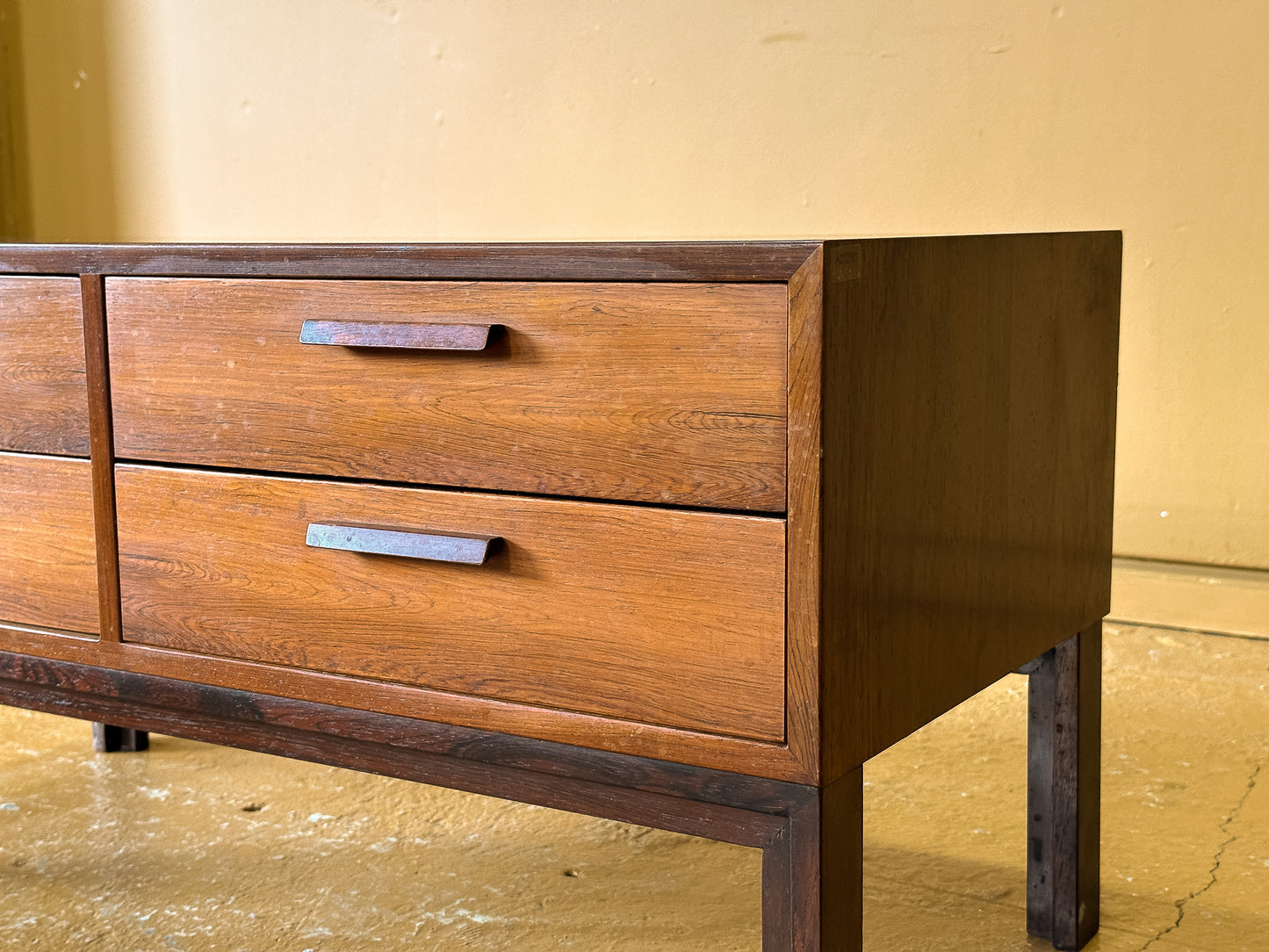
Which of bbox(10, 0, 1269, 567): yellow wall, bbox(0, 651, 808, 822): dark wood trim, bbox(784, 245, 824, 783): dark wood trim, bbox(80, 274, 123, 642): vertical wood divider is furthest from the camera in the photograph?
bbox(10, 0, 1269, 567): yellow wall

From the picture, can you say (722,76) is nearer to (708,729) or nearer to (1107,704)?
(1107,704)

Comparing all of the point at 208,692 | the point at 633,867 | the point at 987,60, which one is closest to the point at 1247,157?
the point at 987,60

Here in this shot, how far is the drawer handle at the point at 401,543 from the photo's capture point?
1041mm

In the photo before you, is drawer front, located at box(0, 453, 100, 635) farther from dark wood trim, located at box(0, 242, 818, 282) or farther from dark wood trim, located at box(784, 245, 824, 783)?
dark wood trim, located at box(784, 245, 824, 783)

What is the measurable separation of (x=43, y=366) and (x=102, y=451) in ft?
0.32

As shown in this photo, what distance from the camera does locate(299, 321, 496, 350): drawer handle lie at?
3.34 ft

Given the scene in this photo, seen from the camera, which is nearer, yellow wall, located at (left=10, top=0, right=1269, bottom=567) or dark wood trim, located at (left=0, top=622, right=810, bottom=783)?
dark wood trim, located at (left=0, top=622, right=810, bottom=783)

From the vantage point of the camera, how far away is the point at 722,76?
263cm

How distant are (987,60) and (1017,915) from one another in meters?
1.49

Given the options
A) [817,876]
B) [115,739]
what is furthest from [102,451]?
[115,739]

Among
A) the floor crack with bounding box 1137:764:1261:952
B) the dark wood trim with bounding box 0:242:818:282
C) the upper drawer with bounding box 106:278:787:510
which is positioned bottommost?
the floor crack with bounding box 1137:764:1261:952

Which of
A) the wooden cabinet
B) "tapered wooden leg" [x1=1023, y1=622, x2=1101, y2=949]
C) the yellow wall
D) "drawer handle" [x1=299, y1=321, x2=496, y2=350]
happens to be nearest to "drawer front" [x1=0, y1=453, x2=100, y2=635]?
the wooden cabinet

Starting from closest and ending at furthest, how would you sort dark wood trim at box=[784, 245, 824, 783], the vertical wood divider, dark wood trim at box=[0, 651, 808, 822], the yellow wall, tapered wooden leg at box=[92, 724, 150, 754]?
1. dark wood trim at box=[784, 245, 824, 783]
2. dark wood trim at box=[0, 651, 808, 822]
3. the vertical wood divider
4. tapered wooden leg at box=[92, 724, 150, 754]
5. the yellow wall

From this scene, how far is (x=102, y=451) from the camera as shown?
121 cm
